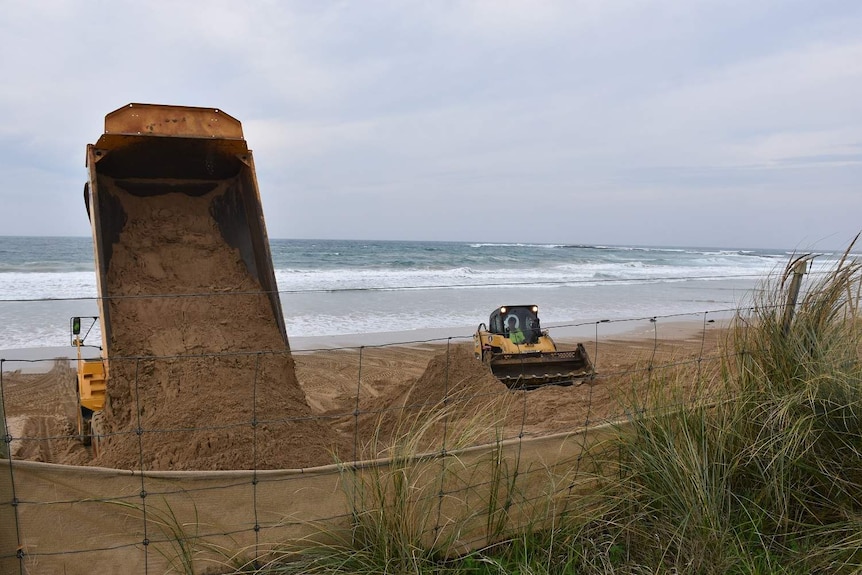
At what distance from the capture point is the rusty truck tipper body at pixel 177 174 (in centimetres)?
523

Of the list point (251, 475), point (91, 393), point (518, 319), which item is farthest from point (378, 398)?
point (251, 475)

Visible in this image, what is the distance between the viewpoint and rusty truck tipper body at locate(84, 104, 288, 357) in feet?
17.2

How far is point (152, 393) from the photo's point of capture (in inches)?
173

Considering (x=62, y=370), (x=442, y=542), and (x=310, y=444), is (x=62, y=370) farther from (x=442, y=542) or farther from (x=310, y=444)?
(x=442, y=542)

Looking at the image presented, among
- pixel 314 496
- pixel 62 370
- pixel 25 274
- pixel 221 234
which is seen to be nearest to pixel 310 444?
pixel 314 496

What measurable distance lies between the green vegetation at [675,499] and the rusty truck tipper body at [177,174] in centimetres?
256

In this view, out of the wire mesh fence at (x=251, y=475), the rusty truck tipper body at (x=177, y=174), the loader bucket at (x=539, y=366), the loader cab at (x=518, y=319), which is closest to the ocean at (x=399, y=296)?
the loader cab at (x=518, y=319)

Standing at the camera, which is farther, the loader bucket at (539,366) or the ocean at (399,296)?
the ocean at (399,296)

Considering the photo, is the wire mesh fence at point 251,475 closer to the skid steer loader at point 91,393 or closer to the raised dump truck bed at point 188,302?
the raised dump truck bed at point 188,302

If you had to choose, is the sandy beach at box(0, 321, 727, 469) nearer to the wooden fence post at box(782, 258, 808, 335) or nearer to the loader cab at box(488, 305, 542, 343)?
the wooden fence post at box(782, 258, 808, 335)

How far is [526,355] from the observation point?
8.44 metres

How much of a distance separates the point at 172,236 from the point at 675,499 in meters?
4.60

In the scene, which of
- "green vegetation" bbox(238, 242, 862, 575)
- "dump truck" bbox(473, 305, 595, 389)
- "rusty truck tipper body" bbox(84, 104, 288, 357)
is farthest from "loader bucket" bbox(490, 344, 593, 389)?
"green vegetation" bbox(238, 242, 862, 575)

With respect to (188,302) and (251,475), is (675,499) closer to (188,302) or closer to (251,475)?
(251,475)
